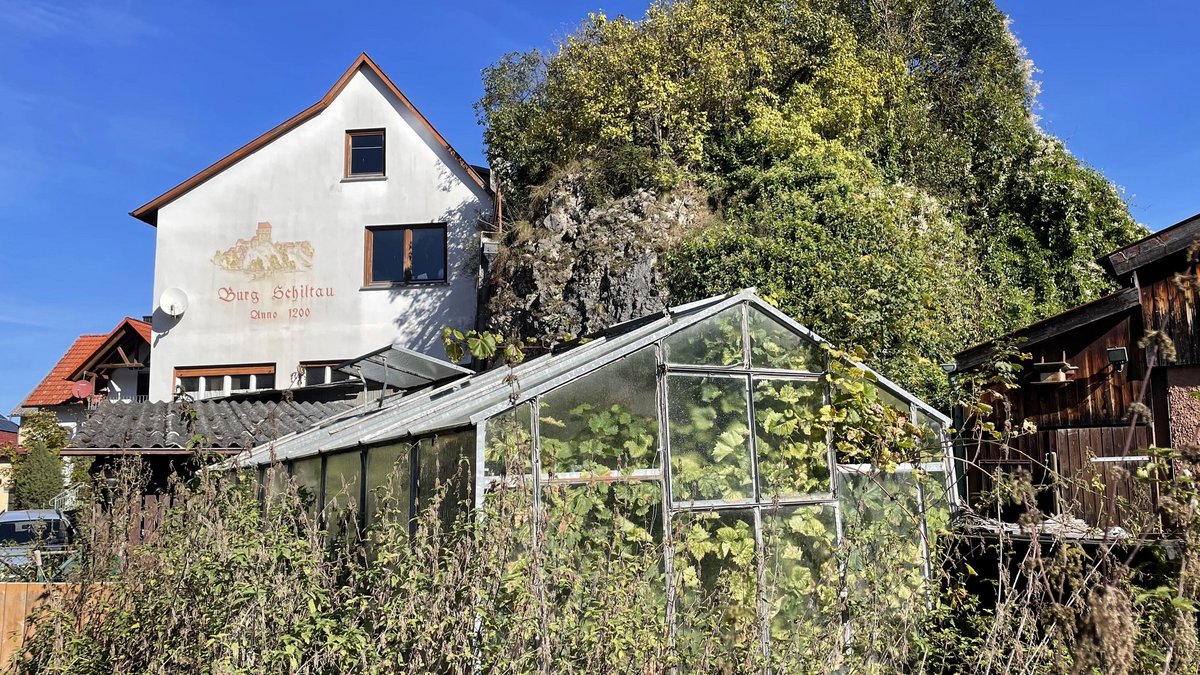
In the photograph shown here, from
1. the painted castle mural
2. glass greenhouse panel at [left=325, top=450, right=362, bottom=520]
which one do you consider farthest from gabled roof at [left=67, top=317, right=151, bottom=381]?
glass greenhouse panel at [left=325, top=450, right=362, bottom=520]

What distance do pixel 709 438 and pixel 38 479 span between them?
77.9 ft

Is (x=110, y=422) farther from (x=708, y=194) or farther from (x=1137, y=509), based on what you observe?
(x=1137, y=509)

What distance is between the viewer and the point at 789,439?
706cm

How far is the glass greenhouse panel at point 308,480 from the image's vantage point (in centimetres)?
734

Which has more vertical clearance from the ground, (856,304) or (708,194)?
(708,194)

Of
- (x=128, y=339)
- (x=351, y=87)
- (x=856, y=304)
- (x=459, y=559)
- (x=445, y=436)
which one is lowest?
(x=459, y=559)

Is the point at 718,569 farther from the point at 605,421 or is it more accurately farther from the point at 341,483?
the point at 341,483

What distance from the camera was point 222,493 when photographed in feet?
16.9

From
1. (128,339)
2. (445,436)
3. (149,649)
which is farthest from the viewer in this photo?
(128,339)

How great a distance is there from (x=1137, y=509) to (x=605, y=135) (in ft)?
46.2

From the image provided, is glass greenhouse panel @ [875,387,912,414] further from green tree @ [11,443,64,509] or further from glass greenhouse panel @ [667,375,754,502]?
green tree @ [11,443,64,509]

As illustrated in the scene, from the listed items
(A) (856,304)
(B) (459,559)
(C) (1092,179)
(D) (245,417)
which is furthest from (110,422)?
(C) (1092,179)

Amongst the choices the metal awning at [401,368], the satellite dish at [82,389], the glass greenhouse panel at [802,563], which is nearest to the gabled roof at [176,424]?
the metal awning at [401,368]

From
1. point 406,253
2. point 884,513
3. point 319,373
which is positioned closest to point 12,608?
point 884,513
